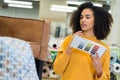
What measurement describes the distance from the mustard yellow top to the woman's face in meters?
0.13

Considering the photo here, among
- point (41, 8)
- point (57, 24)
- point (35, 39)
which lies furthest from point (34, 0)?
point (35, 39)

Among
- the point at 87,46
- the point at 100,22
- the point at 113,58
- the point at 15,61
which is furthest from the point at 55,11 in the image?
the point at 15,61

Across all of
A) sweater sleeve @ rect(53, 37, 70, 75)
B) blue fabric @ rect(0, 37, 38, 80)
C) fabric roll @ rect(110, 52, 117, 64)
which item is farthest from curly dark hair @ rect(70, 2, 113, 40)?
fabric roll @ rect(110, 52, 117, 64)

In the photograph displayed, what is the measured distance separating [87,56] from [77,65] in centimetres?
9

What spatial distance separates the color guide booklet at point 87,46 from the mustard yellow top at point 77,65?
0.04m

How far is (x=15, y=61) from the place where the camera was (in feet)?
3.18

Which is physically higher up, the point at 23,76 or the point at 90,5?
the point at 90,5

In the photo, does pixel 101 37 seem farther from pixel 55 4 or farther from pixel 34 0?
pixel 34 0

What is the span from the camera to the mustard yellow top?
1538 mm

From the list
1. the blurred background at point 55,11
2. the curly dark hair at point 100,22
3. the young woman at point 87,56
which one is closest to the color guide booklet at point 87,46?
the young woman at point 87,56

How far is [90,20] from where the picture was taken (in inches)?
63.6

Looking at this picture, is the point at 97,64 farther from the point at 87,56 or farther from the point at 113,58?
the point at 113,58

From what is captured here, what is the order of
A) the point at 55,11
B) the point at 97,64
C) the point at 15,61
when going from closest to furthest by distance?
the point at 15,61 → the point at 97,64 → the point at 55,11

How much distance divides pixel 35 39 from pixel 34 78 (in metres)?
0.31
